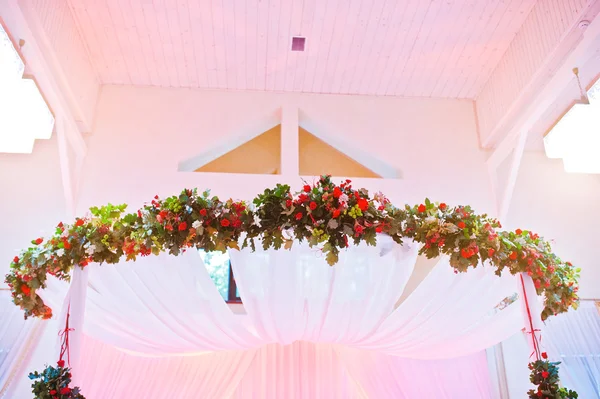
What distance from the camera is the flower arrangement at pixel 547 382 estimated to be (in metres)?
3.21

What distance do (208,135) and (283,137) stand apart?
0.78 metres

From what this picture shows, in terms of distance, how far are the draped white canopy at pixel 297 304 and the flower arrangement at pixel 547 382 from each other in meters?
0.51

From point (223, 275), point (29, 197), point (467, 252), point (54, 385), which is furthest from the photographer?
point (223, 275)

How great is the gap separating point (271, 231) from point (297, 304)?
56 centimetres

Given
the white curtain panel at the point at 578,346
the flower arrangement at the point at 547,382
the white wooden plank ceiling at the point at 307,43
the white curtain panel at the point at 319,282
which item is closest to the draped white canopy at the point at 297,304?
the white curtain panel at the point at 319,282

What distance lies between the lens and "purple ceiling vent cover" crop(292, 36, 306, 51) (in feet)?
17.2

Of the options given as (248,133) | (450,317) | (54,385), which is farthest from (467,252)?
(248,133)

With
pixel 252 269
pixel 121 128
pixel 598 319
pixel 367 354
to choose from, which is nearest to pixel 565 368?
pixel 598 319

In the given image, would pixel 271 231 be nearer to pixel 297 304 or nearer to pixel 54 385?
Result: pixel 297 304

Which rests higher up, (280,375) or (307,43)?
(307,43)

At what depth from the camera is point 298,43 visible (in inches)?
208

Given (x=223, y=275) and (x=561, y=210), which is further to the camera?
(x=561, y=210)

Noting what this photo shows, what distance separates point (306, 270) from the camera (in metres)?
3.42

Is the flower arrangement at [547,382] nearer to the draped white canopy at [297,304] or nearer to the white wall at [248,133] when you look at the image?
the draped white canopy at [297,304]
